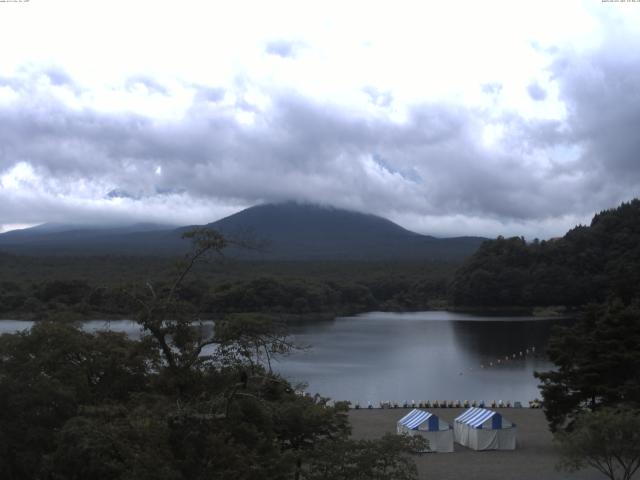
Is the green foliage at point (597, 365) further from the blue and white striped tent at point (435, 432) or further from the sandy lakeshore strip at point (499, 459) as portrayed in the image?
the blue and white striped tent at point (435, 432)

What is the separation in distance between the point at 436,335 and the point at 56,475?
114ft

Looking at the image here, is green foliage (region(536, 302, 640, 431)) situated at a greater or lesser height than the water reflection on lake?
greater

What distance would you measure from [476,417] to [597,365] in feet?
8.06

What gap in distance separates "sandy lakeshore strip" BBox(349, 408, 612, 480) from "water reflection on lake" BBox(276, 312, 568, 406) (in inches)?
121

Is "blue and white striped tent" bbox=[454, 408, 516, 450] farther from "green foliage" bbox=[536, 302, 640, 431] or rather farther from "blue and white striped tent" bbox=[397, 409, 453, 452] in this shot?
"green foliage" bbox=[536, 302, 640, 431]

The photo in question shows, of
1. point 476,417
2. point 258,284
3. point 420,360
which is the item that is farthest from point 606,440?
point 258,284

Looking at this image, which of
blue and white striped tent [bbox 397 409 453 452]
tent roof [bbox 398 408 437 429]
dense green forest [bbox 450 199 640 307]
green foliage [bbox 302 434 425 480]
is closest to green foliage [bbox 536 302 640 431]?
blue and white striped tent [bbox 397 409 453 452]

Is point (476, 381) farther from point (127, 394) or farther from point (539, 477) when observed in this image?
point (127, 394)

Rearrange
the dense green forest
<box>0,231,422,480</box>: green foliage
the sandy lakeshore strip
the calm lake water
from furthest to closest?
the dense green forest, the calm lake water, the sandy lakeshore strip, <box>0,231,422,480</box>: green foliage

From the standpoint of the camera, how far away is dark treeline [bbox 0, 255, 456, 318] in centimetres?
4416

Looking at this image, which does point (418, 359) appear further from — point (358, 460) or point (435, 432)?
point (358, 460)

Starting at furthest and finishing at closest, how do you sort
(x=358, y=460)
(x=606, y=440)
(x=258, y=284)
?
(x=258, y=284), (x=606, y=440), (x=358, y=460)

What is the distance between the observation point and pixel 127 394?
888cm

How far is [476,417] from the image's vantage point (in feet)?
47.2
